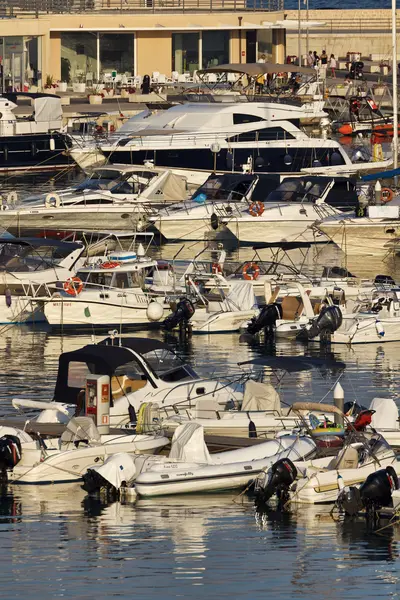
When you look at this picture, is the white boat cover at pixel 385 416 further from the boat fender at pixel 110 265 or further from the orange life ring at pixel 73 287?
the boat fender at pixel 110 265

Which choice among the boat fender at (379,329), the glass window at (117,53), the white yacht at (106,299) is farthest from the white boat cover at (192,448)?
the glass window at (117,53)

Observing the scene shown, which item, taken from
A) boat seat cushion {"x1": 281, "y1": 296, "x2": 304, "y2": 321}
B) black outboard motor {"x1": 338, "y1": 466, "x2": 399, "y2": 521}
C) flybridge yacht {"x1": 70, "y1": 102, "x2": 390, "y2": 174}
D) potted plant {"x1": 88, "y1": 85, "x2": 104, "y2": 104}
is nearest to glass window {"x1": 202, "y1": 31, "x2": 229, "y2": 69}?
potted plant {"x1": 88, "y1": 85, "x2": 104, "y2": 104}

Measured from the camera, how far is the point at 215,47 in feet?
310

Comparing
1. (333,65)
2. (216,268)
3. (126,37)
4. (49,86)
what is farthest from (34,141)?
(333,65)

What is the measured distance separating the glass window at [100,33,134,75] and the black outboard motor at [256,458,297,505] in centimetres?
6826

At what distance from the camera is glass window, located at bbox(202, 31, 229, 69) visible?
308ft

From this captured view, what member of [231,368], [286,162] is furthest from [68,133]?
[231,368]

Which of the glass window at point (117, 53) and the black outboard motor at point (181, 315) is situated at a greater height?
the glass window at point (117, 53)

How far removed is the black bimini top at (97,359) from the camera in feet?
96.4

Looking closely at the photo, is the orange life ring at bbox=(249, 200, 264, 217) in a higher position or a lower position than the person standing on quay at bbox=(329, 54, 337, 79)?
lower

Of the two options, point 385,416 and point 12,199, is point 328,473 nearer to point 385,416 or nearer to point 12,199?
point 385,416

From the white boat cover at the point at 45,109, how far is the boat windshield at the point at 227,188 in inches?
680

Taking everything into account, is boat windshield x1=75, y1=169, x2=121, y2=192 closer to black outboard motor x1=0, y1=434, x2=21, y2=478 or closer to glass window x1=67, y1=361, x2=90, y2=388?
glass window x1=67, y1=361, x2=90, y2=388

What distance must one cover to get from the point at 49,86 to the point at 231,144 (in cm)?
2761
